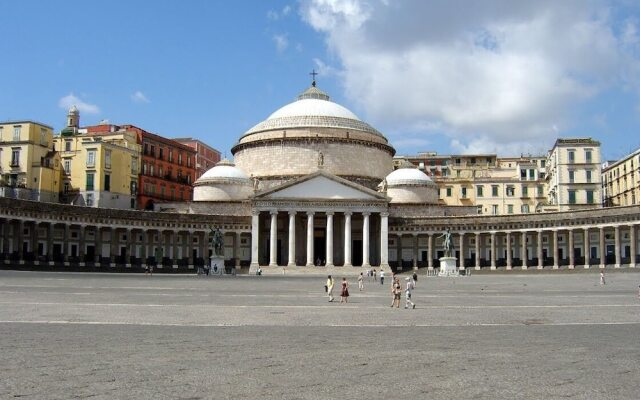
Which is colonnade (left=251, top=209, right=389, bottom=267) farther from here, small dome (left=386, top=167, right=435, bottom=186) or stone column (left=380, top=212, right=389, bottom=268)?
small dome (left=386, top=167, right=435, bottom=186)

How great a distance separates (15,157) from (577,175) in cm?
7159

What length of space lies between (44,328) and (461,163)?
123 metres

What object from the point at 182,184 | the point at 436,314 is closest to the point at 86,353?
the point at 436,314

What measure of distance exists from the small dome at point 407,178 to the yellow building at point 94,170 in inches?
1402

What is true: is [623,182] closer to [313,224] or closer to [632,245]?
[632,245]

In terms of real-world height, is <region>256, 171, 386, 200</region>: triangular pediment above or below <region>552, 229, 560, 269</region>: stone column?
A: above

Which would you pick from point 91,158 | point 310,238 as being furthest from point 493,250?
point 91,158

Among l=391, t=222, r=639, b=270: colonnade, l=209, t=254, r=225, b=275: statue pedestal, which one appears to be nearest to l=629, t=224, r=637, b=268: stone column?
l=391, t=222, r=639, b=270: colonnade

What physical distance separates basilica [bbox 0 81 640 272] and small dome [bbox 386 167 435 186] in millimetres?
225

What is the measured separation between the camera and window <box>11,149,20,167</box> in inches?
3297

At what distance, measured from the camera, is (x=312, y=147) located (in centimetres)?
9975

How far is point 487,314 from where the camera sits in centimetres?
2709

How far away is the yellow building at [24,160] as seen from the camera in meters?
83.8

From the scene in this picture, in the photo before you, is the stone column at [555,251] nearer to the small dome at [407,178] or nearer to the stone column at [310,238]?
the small dome at [407,178]
